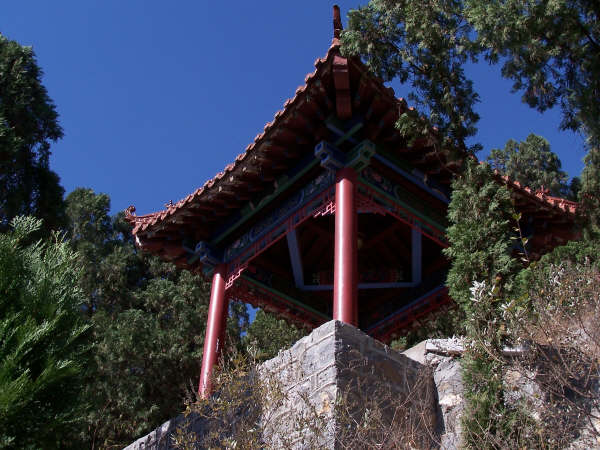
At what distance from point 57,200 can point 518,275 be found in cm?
835

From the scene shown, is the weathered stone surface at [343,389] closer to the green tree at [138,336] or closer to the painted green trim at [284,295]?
the painted green trim at [284,295]

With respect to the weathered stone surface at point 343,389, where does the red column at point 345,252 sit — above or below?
above

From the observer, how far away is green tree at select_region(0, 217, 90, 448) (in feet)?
15.7

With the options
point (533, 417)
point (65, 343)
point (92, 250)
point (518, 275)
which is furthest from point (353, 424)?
point (92, 250)

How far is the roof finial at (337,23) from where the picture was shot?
22.7 feet

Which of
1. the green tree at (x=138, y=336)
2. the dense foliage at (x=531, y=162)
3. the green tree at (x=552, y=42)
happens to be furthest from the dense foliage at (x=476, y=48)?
the dense foliage at (x=531, y=162)

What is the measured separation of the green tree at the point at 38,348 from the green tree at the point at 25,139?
194 inches

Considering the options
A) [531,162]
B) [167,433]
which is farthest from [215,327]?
[531,162]

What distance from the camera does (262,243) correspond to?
8312mm

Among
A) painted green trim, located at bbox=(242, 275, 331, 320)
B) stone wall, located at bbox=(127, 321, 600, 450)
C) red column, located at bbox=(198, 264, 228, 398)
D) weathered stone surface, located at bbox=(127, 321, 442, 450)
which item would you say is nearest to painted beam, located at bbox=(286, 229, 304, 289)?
painted green trim, located at bbox=(242, 275, 331, 320)

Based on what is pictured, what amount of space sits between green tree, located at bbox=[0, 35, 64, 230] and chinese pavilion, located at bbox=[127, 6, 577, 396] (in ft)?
8.95

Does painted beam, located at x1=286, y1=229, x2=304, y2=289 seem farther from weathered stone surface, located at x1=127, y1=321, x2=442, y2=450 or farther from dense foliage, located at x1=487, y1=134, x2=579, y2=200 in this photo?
dense foliage, located at x1=487, y1=134, x2=579, y2=200

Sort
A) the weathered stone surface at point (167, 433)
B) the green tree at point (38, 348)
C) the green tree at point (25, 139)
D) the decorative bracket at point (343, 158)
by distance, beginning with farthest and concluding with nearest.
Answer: the green tree at point (25, 139) < the decorative bracket at point (343, 158) < the weathered stone surface at point (167, 433) < the green tree at point (38, 348)

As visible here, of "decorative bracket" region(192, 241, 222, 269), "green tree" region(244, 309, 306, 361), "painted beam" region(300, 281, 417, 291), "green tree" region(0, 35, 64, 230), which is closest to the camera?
"decorative bracket" region(192, 241, 222, 269)
